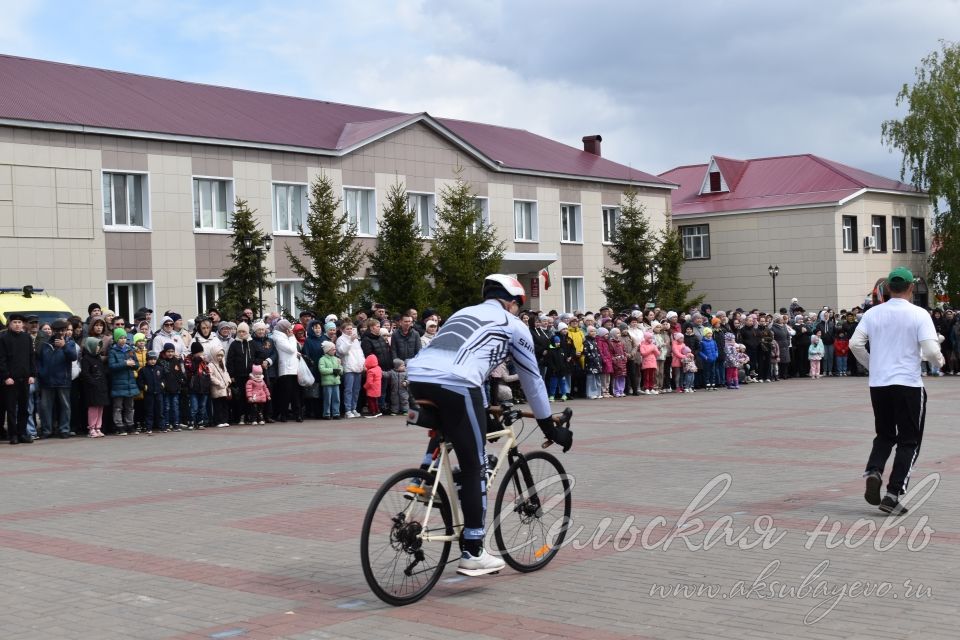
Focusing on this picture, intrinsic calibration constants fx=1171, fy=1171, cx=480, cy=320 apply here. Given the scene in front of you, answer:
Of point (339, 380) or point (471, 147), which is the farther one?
point (471, 147)

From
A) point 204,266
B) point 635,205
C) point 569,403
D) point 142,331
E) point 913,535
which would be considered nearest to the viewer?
point 913,535

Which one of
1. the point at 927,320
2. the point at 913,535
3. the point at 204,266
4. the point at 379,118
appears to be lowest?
the point at 913,535

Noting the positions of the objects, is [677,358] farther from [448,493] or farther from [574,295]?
[574,295]

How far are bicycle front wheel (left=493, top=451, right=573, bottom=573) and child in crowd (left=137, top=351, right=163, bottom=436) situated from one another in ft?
42.4

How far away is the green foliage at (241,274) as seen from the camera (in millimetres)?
33656

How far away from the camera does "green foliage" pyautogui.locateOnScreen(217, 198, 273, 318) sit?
110ft

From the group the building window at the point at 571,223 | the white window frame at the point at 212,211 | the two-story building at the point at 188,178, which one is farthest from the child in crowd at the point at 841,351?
the white window frame at the point at 212,211

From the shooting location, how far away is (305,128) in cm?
4125

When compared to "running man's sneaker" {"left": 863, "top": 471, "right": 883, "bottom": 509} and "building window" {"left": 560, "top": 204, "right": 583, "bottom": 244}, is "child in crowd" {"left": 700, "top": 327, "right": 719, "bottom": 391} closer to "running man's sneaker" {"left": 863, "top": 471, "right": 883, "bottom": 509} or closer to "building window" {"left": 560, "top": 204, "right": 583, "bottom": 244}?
"running man's sneaker" {"left": 863, "top": 471, "right": 883, "bottom": 509}

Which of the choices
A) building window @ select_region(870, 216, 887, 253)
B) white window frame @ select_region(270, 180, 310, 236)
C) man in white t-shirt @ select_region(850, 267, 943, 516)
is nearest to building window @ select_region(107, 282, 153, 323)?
white window frame @ select_region(270, 180, 310, 236)

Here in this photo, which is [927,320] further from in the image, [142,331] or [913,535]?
[142,331]

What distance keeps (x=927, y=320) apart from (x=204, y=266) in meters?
29.6

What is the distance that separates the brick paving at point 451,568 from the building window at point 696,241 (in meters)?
48.0

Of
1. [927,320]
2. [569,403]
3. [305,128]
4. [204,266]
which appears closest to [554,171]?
[305,128]
